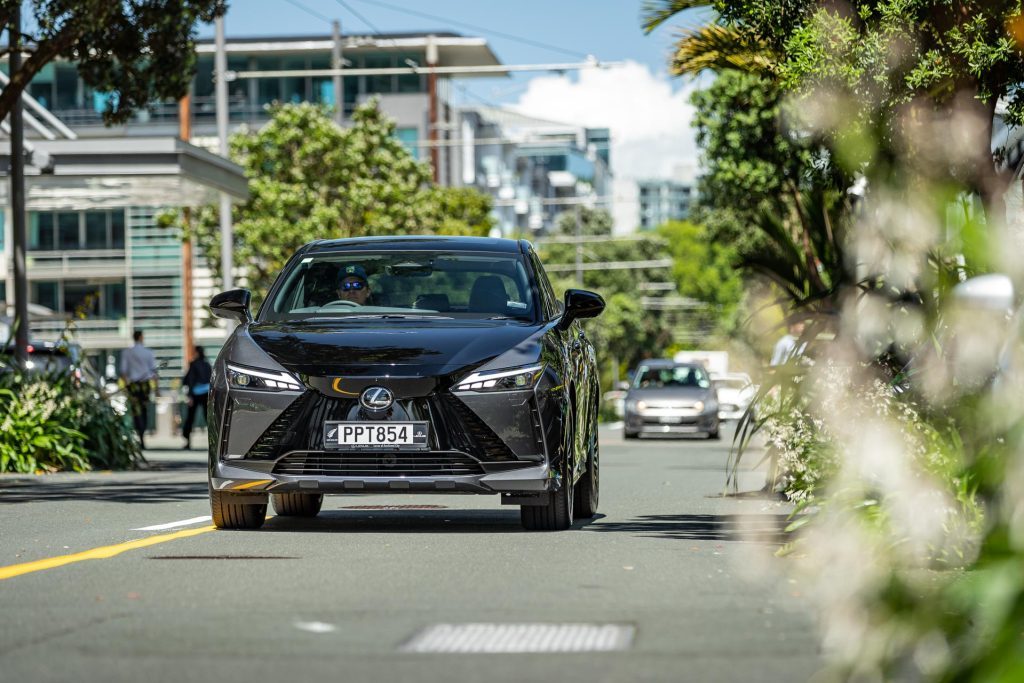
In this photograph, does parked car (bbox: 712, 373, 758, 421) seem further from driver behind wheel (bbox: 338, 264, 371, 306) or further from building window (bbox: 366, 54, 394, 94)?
driver behind wheel (bbox: 338, 264, 371, 306)

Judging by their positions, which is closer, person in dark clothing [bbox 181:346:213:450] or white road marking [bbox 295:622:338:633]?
white road marking [bbox 295:622:338:633]

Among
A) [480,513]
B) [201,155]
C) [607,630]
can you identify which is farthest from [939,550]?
[201,155]

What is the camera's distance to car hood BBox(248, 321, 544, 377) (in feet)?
30.1

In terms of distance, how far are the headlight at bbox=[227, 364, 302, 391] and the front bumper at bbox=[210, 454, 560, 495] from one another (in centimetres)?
37

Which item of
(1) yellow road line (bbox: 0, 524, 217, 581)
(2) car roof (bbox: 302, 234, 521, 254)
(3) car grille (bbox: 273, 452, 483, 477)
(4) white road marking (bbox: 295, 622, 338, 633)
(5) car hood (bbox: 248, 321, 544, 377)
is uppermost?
(2) car roof (bbox: 302, 234, 521, 254)

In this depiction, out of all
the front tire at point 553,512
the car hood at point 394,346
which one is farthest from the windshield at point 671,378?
the car hood at point 394,346

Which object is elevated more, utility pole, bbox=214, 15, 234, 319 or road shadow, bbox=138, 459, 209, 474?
utility pole, bbox=214, 15, 234, 319

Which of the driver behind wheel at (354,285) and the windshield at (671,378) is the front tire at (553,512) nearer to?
the driver behind wheel at (354,285)

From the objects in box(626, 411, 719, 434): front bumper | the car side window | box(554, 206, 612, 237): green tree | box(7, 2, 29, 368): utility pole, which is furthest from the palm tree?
box(554, 206, 612, 237): green tree

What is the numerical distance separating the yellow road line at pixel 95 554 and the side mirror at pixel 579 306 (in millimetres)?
2284

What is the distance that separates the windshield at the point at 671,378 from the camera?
117 ft

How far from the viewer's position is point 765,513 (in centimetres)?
1127

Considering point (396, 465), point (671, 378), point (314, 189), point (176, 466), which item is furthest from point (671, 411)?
point (396, 465)

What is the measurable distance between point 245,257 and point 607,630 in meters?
39.0
